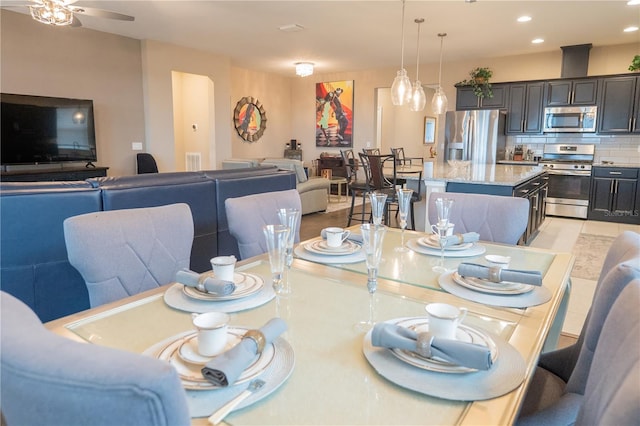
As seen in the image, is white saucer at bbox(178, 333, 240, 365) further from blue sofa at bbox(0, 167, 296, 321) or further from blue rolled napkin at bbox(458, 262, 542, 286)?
blue sofa at bbox(0, 167, 296, 321)

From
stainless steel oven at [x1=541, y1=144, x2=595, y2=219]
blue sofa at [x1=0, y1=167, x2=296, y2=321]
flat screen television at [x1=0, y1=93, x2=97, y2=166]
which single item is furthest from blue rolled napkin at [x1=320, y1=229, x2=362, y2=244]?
stainless steel oven at [x1=541, y1=144, x2=595, y2=219]

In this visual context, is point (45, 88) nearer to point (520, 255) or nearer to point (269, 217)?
point (269, 217)

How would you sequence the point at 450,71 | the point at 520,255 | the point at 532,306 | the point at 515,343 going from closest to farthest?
1. the point at 515,343
2. the point at 532,306
3. the point at 520,255
4. the point at 450,71

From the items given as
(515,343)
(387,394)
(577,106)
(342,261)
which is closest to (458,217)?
(342,261)

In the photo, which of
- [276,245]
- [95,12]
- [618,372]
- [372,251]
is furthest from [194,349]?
[95,12]

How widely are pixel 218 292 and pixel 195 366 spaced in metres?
0.41

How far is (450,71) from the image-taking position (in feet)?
26.1

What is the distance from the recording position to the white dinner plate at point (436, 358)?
2.67ft

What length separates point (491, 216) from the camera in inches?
82.0

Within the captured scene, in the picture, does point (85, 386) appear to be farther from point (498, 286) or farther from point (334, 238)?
point (334, 238)

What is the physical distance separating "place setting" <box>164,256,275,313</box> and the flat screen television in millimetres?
5254

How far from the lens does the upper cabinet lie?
6391mm

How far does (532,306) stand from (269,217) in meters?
1.21

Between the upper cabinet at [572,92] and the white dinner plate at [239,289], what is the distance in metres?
6.89
